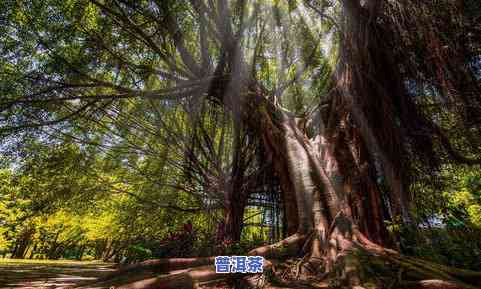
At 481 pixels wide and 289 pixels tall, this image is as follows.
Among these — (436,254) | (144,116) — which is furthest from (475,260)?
(144,116)

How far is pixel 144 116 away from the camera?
6078 mm

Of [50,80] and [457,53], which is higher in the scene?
[50,80]

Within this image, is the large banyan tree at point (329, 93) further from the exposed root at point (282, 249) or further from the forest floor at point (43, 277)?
the forest floor at point (43, 277)

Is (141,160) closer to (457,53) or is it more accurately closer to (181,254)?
(181,254)

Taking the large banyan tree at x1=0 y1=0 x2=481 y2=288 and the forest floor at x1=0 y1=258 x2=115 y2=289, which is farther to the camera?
the forest floor at x1=0 y1=258 x2=115 y2=289

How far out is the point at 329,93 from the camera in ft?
12.6

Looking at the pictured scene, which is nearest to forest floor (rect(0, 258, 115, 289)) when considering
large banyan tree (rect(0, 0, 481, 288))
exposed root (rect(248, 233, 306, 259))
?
large banyan tree (rect(0, 0, 481, 288))

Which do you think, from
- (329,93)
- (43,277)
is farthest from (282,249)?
(43,277)

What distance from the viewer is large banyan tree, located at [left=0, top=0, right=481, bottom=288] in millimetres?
2541

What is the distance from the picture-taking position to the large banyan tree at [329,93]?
100 inches

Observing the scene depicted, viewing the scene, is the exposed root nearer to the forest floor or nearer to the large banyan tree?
the large banyan tree

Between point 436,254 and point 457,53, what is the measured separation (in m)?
2.17

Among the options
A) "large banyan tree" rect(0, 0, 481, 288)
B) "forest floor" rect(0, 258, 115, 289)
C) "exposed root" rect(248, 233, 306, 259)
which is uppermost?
"large banyan tree" rect(0, 0, 481, 288)

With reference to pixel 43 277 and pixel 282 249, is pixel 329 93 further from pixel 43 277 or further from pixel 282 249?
pixel 43 277
